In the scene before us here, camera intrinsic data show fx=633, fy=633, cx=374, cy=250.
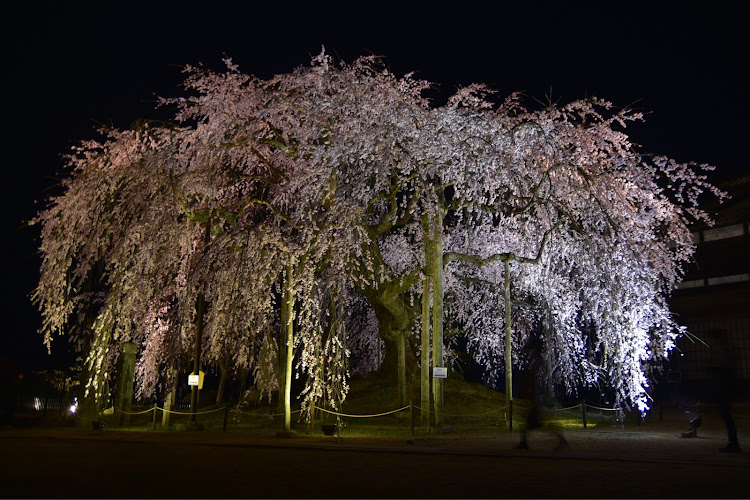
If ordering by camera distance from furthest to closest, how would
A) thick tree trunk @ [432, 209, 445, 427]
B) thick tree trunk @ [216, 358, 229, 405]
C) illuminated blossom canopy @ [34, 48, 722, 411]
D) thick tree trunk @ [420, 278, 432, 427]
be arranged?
thick tree trunk @ [216, 358, 229, 405]
thick tree trunk @ [420, 278, 432, 427]
thick tree trunk @ [432, 209, 445, 427]
illuminated blossom canopy @ [34, 48, 722, 411]

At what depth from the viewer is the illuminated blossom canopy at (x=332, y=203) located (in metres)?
16.3

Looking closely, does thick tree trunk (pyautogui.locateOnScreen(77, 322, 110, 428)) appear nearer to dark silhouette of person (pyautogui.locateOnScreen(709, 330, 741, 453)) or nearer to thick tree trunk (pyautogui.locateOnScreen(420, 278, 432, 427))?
thick tree trunk (pyautogui.locateOnScreen(420, 278, 432, 427))

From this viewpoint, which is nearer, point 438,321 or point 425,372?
point 425,372

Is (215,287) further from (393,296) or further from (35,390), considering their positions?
(35,390)

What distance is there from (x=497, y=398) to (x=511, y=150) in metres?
14.3

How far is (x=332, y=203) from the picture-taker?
1650 centimetres

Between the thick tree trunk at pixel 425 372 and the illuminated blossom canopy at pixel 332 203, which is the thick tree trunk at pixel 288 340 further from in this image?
Result: the thick tree trunk at pixel 425 372

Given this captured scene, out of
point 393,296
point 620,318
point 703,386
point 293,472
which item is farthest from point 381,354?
point 293,472

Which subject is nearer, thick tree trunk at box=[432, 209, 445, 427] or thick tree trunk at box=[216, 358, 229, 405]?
thick tree trunk at box=[432, 209, 445, 427]

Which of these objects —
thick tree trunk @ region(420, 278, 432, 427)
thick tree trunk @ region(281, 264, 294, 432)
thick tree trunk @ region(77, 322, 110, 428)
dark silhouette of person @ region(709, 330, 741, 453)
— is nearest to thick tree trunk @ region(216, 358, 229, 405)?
thick tree trunk @ region(77, 322, 110, 428)

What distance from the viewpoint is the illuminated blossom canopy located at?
16.3 metres

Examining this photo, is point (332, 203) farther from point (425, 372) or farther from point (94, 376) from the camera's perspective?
point (94, 376)

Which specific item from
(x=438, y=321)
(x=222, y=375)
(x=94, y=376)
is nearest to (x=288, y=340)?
(x=438, y=321)

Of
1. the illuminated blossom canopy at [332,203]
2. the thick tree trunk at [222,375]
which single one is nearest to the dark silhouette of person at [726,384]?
the illuminated blossom canopy at [332,203]
